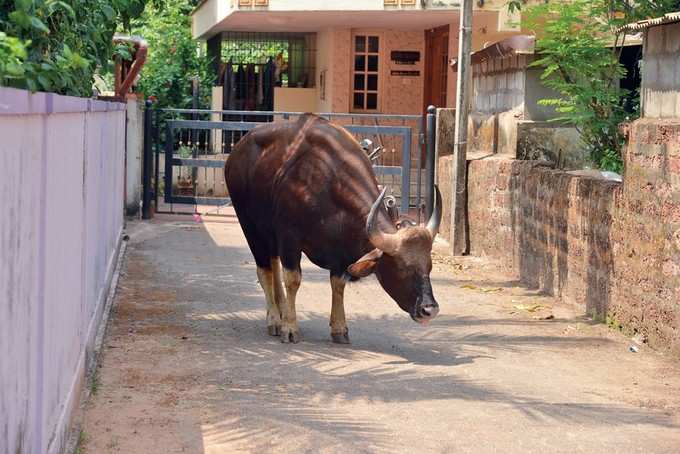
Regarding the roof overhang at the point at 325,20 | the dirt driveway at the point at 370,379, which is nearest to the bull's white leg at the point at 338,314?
the dirt driveway at the point at 370,379

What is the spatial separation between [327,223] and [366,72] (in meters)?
14.0

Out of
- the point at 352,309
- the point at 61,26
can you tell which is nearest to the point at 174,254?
the point at 352,309

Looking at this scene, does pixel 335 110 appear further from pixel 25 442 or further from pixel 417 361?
pixel 25 442

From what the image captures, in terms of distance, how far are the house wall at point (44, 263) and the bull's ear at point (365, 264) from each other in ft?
6.21

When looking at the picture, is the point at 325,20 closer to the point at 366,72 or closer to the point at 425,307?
the point at 366,72

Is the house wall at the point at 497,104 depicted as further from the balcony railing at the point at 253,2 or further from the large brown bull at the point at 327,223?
the balcony railing at the point at 253,2

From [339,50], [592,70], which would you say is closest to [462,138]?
[592,70]

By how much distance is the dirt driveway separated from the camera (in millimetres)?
6391

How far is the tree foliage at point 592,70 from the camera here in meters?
11.3

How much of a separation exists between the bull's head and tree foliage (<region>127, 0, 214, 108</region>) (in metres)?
15.4

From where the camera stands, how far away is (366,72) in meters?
22.6

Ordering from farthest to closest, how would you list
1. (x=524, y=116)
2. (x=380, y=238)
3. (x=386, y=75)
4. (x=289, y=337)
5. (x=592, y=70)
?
(x=386, y=75) → (x=524, y=116) → (x=592, y=70) → (x=289, y=337) → (x=380, y=238)

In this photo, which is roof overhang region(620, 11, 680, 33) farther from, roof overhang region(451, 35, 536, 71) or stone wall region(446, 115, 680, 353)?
roof overhang region(451, 35, 536, 71)

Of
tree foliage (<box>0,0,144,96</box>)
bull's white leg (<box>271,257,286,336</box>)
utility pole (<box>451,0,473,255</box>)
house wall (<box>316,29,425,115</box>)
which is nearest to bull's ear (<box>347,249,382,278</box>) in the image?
bull's white leg (<box>271,257,286,336</box>)
